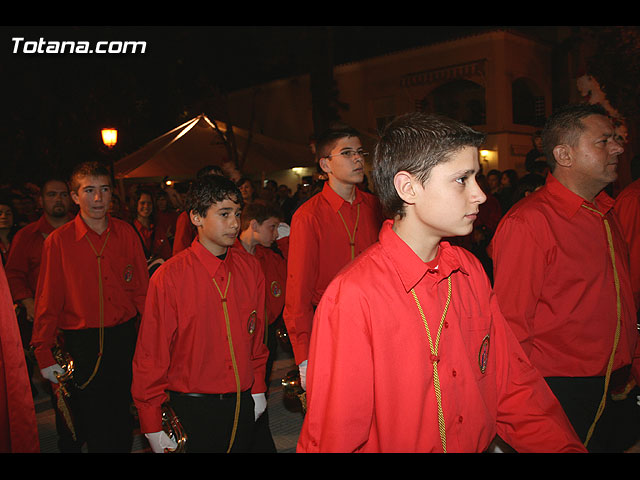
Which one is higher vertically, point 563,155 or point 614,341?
point 563,155

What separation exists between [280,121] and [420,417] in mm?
29718

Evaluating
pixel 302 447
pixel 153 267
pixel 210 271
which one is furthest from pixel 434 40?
pixel 302 447

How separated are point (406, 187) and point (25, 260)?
4.73 meters

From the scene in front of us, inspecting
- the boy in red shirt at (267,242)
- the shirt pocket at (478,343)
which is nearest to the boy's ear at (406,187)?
the shirt pocket at (478,343)

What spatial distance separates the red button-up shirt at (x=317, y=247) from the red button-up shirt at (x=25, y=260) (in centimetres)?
288

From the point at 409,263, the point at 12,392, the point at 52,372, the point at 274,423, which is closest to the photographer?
the point at 12,392

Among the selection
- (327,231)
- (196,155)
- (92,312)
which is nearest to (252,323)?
(327,231)

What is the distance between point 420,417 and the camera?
6.24 ft

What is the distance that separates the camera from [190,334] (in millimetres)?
3334

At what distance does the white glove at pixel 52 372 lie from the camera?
13.5 ft

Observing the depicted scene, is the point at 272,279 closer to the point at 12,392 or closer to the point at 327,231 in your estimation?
the point at 327,231

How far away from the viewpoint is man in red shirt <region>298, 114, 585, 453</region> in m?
1.83

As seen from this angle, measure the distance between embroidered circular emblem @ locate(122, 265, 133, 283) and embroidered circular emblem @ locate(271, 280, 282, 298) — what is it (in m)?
1.46

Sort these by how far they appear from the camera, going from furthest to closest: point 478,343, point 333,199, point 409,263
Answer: point 333,199, point 478,343, point 409,263
